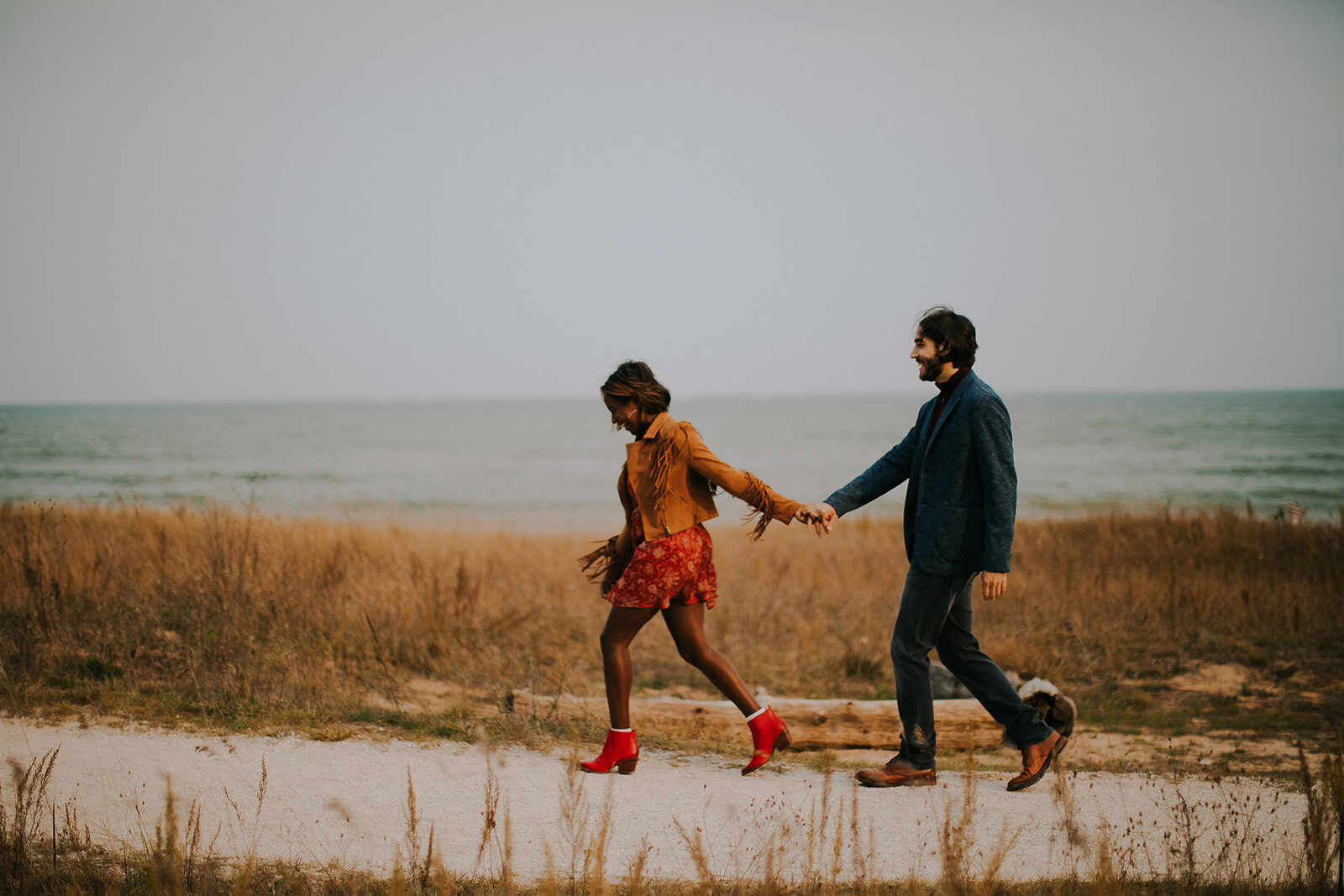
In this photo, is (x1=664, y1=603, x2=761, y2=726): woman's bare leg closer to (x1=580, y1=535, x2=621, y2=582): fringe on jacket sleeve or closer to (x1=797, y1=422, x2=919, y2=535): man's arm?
(x1=580, y1=535, x2=621, y2=582): fringe on jacket sleeve

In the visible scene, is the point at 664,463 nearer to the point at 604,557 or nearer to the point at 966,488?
the point at 604,557

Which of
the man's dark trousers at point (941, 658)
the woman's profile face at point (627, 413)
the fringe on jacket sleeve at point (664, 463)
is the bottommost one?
the man's dark trousers at point (941, 658)

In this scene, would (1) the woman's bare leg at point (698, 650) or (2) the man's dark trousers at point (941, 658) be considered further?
(1) the woman's bare leg at point (698, 650)

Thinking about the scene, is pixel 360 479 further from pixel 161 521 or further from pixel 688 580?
pixel 688 580

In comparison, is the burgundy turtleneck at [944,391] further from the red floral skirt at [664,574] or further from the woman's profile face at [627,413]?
the woman's profile face at [627,413]

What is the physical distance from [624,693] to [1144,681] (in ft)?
17.3

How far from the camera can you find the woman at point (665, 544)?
14.8 ft

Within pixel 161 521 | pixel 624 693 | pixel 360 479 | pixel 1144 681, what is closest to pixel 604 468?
pixel 360 479

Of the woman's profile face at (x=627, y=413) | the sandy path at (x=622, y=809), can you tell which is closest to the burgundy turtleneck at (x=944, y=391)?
the woman's profile face at (x=627, y=413)

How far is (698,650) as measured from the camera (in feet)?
15.0

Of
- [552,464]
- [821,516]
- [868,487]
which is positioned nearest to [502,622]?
[821,516]

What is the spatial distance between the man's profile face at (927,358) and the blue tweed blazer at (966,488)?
132 millimetres

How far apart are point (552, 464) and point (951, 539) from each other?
36015 millimetres

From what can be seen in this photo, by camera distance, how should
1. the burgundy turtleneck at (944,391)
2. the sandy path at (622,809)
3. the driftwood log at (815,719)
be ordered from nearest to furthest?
the sandy path at (622,809) → the burgundy turtleneck at (944,391) → the driftwood log at (815,719)
